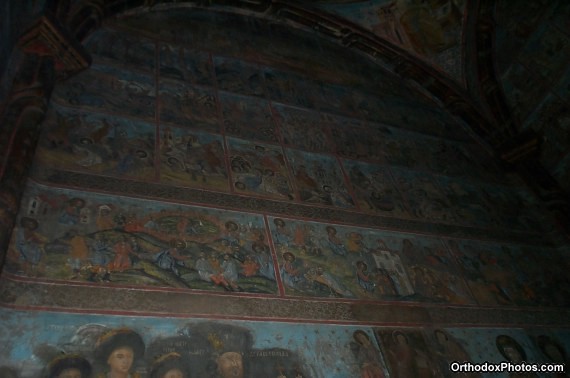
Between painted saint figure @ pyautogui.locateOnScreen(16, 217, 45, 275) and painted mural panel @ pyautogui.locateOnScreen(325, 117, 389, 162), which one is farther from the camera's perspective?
painted mural panel @ pyautogui.locateOnScreen(325, 117, 389, 162)

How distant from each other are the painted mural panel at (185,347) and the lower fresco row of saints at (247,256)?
0.40m

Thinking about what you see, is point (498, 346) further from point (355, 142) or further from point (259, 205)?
point (355, 142)

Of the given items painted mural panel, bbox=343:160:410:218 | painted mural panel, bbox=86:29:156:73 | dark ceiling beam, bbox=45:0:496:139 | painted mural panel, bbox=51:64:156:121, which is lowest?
painted mural panel, bbox=343:160:410:218

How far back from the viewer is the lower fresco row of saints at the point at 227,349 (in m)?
3.20

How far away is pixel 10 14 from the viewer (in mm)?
4656

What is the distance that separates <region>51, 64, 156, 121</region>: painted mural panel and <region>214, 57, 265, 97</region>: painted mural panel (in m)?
1.25

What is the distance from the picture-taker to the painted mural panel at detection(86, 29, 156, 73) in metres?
6.47

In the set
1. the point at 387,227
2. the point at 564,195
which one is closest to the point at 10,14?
the point at 387,227

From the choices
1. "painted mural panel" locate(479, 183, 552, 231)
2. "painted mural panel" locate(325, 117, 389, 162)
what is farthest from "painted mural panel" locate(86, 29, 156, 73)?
"painted mural panel" locate(479, 183, 552, 231)

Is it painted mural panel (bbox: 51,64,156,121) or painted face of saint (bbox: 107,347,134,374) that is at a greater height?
painted mural panel (bbox: 51,64,156,121)

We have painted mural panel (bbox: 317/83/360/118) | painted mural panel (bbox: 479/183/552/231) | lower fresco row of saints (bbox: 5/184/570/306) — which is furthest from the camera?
painted mural panel (bbox: 317/83/360/118)

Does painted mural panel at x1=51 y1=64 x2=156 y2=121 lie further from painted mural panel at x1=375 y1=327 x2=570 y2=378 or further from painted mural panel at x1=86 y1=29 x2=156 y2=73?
painted mural panel at x1=375 y1=327 x2=570 y2=378

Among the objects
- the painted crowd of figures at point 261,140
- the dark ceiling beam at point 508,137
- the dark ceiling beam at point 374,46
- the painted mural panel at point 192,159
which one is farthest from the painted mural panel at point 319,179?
the dark ceiling beam at point 374,46

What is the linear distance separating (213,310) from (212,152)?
93.4 inches
